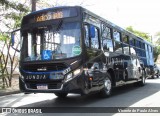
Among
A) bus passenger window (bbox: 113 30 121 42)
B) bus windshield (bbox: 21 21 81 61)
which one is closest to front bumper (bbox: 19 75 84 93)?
bus windshield (bbox: 21 21 81 61)

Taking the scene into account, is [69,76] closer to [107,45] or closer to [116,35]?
[107,45]

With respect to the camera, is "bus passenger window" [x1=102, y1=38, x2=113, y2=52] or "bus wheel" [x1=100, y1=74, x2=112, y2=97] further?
"bus passenger window" [x1=102, y1=38, x2=113, y2=52]

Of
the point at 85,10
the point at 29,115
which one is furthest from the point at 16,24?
the point at 29,115

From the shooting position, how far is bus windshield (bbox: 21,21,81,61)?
8.72 meters

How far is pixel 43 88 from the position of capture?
869 cm

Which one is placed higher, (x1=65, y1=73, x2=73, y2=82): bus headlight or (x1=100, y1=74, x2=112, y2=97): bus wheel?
(x1=65, y1=73, x2=73, y2=82): bus headlight

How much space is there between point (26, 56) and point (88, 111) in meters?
2.85

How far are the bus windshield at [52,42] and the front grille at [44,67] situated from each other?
0.69 ft

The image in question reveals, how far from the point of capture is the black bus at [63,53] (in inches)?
335

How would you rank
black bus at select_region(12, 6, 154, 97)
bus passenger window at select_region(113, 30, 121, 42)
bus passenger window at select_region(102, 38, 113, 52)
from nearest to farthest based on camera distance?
1. black bus at select_region(12, 6, 154, 97)
2. bus passenger window at select_region(102, 38, 113, 52)
3. bus passenger window at select_region(113, 30, 121, 42)

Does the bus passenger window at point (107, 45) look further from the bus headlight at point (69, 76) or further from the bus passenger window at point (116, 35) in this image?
the bus headlight at point (69, 76)

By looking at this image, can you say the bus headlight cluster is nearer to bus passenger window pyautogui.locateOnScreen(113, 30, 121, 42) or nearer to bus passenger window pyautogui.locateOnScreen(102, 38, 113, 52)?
bus passenger window pyautogui.locateOnScreen(102, 38, 113, 52)

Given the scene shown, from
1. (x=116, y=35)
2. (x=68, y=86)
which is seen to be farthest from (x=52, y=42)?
(x=116, y=35)

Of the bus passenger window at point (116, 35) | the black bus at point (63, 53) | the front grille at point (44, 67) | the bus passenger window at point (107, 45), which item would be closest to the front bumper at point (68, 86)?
the black bus at point (63, 53)
